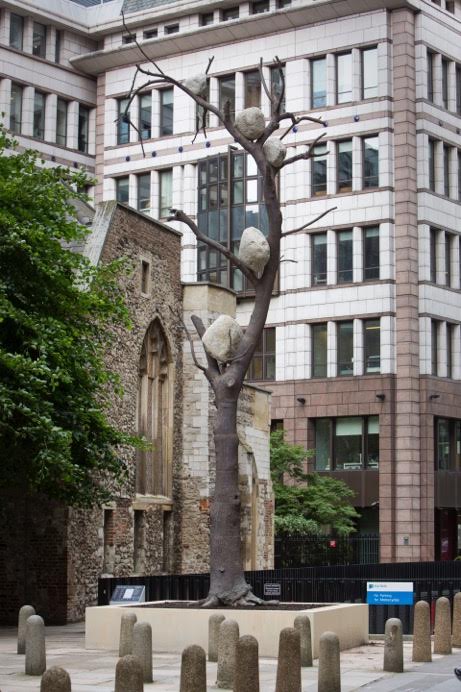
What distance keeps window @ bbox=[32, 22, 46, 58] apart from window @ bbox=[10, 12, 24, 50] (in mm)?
1008

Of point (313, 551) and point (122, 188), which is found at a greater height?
point (122, 188)

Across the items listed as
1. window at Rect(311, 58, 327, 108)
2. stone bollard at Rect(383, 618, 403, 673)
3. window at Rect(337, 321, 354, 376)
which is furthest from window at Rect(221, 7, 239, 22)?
stone bollard at Rect(383, 618, 403, 673)

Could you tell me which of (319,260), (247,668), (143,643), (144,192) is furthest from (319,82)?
(247,668)

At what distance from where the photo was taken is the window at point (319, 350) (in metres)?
62.5

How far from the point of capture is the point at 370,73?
207 feet

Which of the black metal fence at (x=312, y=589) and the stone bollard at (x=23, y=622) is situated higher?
the black metal fence at (x=312, y=589)

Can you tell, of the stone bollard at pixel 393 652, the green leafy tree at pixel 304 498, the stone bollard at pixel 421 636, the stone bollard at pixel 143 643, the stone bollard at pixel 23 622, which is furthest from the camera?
the green leafy tree at pixel 304 498

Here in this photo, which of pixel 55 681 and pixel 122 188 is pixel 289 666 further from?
pixel 122 188

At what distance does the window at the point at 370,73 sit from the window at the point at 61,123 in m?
17.6

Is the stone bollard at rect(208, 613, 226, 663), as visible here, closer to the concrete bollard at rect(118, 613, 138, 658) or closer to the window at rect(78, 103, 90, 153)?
the concrete bollard at rect(118, 613, 138, 658)

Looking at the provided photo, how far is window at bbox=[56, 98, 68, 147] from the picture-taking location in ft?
237

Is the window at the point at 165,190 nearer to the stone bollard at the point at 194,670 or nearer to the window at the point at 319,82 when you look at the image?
the window at the point at 319,82

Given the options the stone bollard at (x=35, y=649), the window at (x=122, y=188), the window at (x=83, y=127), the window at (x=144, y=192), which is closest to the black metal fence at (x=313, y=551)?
the window at (x=144, y=192)

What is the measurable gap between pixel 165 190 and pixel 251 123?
44980 mm
